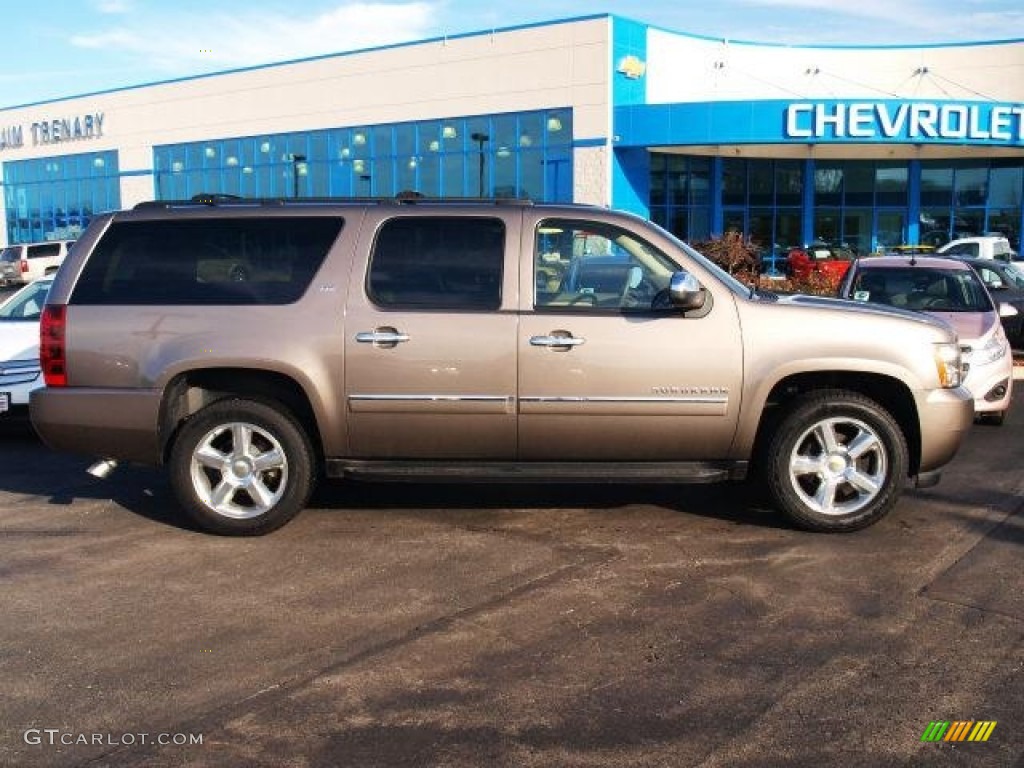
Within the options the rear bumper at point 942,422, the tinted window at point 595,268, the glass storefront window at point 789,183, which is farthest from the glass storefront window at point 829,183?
the tinted window at point 595,268

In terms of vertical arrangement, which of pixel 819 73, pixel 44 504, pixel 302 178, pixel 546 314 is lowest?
pixel 44 504

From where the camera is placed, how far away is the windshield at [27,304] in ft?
32.2

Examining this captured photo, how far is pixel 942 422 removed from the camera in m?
5.89

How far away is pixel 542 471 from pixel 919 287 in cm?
635

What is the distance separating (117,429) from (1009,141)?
3238cm

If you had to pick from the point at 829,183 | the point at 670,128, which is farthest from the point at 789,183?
the point at 670,128

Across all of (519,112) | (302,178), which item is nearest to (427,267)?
(519,112)

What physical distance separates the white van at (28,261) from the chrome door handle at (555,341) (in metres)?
33.5

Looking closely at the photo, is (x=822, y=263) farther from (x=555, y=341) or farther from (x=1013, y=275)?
(x=555, y=341)

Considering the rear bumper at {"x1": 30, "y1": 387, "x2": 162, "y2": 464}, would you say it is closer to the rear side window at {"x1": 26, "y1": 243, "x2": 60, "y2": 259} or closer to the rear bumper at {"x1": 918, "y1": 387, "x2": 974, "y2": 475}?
the rear bumper at {"x1": 918, "y1": 387, "x2": 974, "y2": 475}

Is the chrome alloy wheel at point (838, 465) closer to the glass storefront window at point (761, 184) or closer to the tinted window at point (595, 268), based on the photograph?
the tinted window at point (595, 268)

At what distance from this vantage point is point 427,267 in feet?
19.4

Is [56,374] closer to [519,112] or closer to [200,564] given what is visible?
[200,564]

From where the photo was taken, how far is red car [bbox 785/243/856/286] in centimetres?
2172
